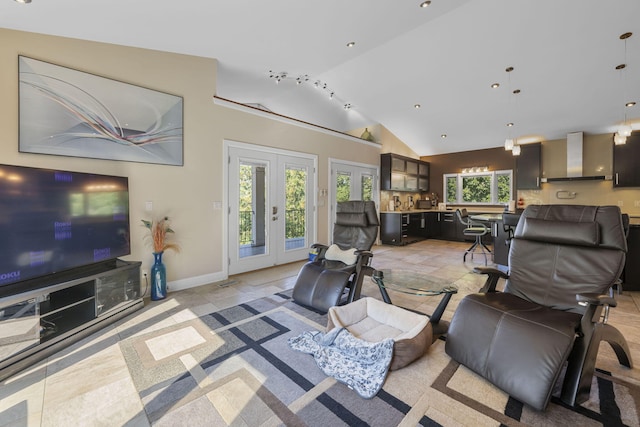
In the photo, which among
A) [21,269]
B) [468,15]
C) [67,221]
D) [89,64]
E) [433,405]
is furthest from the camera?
[468,15]

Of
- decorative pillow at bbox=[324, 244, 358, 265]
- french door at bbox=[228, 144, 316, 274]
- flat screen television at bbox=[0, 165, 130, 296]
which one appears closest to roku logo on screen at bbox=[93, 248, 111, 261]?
flat screen television at bbox=[0, 165, 130, 296]

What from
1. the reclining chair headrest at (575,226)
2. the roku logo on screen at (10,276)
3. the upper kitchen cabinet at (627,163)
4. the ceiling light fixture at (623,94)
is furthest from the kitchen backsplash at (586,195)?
the roku logo on screen at (10,276)

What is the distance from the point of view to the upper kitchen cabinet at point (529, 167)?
257 inches

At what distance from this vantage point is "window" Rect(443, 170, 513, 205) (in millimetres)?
7211

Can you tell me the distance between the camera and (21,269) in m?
2.07

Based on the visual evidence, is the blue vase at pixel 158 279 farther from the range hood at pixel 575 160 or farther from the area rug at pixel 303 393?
the range hood at pixel 575 160

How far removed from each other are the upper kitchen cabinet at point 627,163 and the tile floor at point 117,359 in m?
3.55

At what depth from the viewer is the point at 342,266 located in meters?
3.12

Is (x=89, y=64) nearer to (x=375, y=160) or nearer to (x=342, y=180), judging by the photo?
(x=342, y=180)

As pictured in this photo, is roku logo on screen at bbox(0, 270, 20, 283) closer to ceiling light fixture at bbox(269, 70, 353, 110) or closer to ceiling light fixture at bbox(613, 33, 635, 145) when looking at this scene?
ceiling light fixture at bbox(269, 70, 353, 110)

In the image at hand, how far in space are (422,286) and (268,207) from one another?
304 cm

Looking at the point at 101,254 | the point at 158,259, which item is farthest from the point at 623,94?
the point at 101,254

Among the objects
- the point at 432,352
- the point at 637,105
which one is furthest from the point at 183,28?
the point at 637,105

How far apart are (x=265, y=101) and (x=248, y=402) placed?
5.53 m
